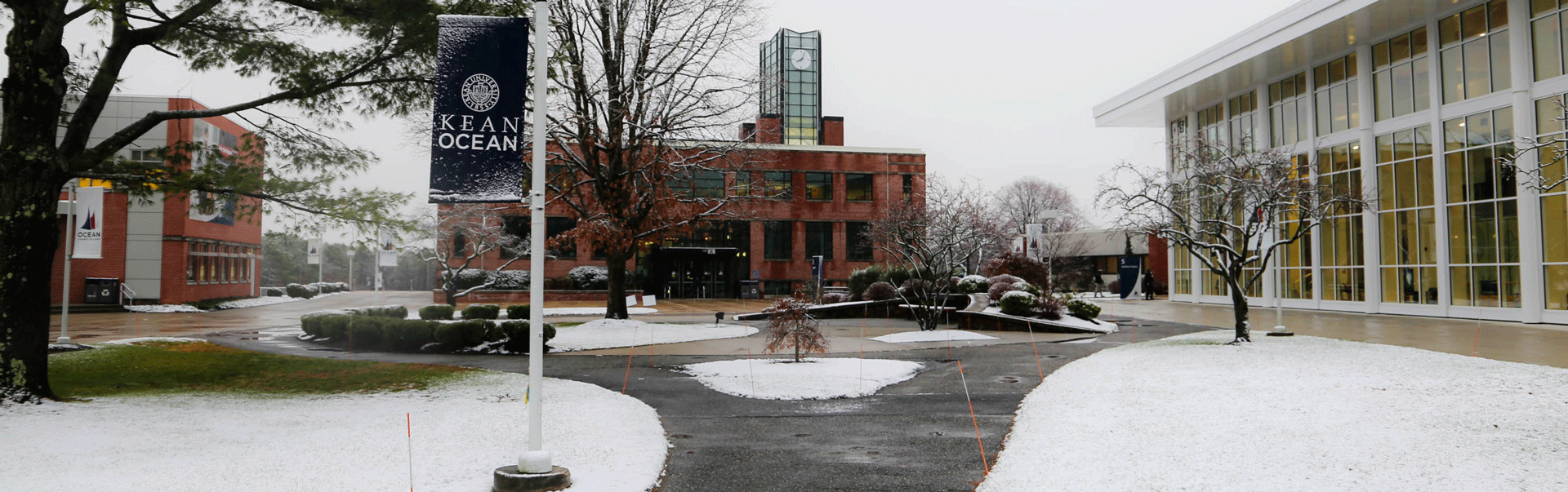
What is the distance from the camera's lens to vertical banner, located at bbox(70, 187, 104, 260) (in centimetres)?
1998

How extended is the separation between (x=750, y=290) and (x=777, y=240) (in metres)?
4.86

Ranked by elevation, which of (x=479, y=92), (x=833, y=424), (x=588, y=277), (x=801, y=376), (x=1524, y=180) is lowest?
(x=833, y=424)

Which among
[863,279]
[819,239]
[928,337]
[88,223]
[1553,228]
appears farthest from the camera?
[819,239]

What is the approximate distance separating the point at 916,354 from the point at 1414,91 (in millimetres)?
20934

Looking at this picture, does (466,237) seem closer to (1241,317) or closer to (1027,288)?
(1027,288)

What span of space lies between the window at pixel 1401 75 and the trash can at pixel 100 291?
48020mm

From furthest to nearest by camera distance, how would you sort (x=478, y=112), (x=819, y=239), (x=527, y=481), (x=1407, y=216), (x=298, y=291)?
(x=298, y=291) → (x=819, y=239) → (x=1407, y=216) → (x=478, y=112) → (x=527, y=481)

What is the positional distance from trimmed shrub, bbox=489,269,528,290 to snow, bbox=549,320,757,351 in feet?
69.5

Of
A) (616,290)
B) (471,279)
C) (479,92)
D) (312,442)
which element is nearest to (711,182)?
(471,279)

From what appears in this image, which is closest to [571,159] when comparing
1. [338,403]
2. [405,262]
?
[338,403]

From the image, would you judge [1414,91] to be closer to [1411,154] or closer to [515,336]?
[1411,154]

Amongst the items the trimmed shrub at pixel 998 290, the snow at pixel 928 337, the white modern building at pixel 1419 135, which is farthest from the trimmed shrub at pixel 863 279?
the snow at pixel 928 337

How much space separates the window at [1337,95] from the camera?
94.8 ft

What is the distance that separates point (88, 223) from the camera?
66.7 feet
